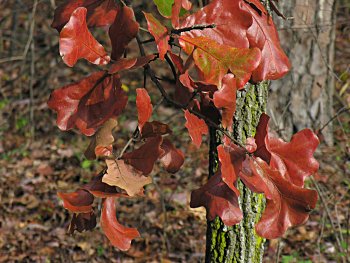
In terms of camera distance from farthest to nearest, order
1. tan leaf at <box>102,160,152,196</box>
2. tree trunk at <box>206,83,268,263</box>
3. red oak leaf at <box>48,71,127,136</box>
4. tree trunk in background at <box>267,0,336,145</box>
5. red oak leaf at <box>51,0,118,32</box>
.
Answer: tree trunk in background at <box>267,0,336,145</box>
tree trunk at <box>206,83,268,263</box>
red oak leaf at <box>51,0,118,32</box>
red oak leaf at <box>48,71,127,136</box>
tan leaf at <box>102,160,152,196</box>

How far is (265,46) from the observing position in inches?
53.4

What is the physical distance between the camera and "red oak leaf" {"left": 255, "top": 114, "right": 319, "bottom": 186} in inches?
→ 51.4

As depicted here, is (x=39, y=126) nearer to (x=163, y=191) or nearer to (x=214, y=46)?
(x=163, y=191)

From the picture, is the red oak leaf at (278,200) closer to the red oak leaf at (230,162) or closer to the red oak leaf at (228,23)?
the red oak leaf at (230,162)

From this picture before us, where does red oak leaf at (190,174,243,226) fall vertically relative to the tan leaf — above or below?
below

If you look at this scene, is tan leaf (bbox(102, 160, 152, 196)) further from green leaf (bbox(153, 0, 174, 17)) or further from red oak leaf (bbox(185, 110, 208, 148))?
green leaf (bbox(153, 0, 174, 17))

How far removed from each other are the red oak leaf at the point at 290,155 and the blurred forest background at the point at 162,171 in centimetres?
192

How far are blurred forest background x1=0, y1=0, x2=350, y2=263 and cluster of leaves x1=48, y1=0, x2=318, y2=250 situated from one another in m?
1.94

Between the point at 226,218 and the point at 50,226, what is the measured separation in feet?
11.1

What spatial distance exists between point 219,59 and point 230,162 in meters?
0.19

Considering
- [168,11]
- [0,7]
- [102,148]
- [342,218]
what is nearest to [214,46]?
[168,11]

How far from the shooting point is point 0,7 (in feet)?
24.2

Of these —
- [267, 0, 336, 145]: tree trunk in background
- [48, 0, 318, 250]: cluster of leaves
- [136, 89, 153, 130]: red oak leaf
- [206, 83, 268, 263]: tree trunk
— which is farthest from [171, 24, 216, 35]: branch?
[267, 0, 336, 145]: tree trunk in background

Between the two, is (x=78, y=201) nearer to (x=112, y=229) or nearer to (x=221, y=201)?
(x=112, y=229)
